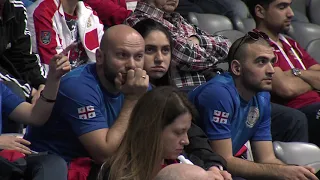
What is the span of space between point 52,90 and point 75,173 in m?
0.38

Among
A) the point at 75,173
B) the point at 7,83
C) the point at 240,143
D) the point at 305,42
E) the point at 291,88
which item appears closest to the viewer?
the point at 75,173

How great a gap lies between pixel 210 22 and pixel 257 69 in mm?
1885

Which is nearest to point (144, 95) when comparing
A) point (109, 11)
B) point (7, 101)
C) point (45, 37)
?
point (7, 101)

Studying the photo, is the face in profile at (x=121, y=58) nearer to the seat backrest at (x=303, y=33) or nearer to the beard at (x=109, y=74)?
the beard at (x=109, y=74)

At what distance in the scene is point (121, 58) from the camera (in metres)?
3.78

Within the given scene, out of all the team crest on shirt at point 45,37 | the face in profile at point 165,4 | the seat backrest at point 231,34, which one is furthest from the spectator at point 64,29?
the seat backrest at point 231,34

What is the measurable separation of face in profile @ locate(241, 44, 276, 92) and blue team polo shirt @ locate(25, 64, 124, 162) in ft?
2.72

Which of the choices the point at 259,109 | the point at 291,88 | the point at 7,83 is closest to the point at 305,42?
the point at 291,88

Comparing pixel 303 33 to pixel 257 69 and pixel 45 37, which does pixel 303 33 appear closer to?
pixel 257 69

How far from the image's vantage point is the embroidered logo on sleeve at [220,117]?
421 cm

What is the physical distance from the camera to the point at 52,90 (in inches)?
144

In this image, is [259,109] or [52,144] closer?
[52,144]

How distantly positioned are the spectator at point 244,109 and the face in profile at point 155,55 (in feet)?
0.74

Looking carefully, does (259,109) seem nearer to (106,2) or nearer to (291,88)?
(291,88)
